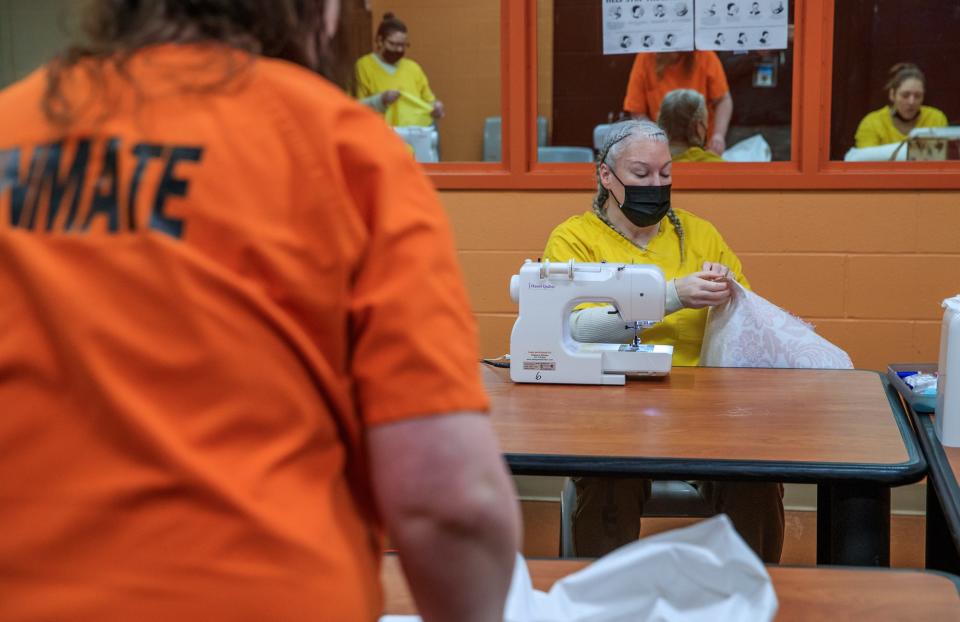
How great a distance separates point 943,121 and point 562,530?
2.22 m

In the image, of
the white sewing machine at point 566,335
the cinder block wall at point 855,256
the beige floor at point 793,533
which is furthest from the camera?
the cinder block wall at point 855,256

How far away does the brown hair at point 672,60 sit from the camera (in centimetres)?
383

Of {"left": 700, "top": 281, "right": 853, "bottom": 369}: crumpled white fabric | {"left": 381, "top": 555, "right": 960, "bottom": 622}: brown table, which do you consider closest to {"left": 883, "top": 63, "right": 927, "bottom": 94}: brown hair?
{"left": 700, "top": 281, "right": 853, "bottom": 369}: crumpled white fabric

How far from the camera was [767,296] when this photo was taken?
368 cm

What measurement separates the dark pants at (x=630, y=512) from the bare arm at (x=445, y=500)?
1703mm

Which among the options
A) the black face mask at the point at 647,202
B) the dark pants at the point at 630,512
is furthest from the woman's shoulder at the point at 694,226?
the dark pants at the point at 630,512

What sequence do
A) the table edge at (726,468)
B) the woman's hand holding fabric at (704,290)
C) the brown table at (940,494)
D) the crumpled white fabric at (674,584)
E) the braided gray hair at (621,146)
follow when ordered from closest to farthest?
the crumpled white fabric at (674,584) → the brown table at (940,494) → the table edge at (726,468) → the woman's hand holding fabric at (704,290) → the braided gray hair at (621,146)

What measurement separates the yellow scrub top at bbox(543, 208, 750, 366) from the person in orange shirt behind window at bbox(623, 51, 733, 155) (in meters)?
1.14

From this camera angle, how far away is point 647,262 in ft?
8.94

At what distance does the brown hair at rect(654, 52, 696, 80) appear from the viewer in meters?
3.83

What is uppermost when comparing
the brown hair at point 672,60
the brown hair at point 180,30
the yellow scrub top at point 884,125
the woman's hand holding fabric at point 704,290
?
the brown hair at point 672,60

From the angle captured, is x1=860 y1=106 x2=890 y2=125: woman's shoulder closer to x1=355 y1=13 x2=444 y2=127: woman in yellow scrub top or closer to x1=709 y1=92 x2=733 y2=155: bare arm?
x1=709 y1=92 x2=733 y2=155: bare arm

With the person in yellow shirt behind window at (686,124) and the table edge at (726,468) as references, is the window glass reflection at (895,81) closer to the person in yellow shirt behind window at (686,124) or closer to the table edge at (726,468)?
the person in yellow shirt behind window at (686,124)

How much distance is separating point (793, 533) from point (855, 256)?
97 centimetres
